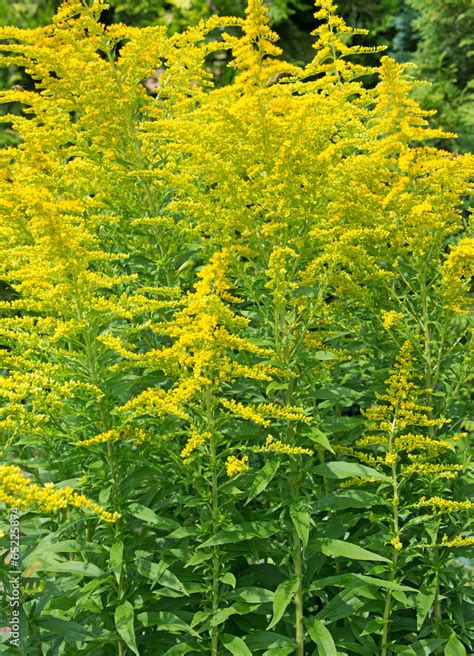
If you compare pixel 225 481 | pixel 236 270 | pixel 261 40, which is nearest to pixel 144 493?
pixel 225 481

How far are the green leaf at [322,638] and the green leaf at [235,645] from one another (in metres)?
0.23

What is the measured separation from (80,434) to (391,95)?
1828 millimetres

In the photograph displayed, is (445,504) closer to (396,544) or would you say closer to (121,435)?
(396,544)

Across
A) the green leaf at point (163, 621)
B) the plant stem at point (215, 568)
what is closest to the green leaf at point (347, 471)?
the plant stem at point (215, 568)

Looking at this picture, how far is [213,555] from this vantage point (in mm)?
2730

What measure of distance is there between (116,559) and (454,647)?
130 centimetres

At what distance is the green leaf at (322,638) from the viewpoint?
104 inches

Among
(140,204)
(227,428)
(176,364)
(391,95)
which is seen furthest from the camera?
(140,204)

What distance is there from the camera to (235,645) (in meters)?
2.67

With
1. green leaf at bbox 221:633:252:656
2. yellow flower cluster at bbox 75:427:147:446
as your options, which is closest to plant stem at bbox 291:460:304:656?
green leaf at bbox 221:633:252:656

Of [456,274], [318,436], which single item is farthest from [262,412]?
[456,274]

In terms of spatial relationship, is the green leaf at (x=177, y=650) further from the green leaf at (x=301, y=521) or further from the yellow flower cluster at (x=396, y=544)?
the yellow flower cluster at (x=396, y=544)

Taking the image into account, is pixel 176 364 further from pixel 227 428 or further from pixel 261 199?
pixel 261 199

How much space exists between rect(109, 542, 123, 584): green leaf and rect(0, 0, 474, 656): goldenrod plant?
7cm
